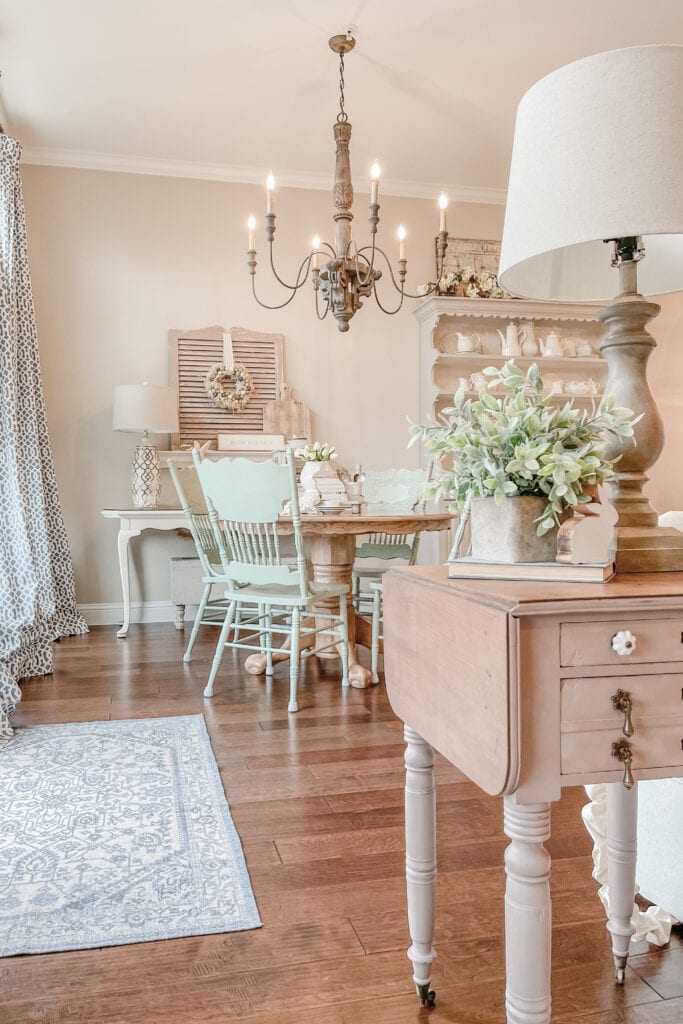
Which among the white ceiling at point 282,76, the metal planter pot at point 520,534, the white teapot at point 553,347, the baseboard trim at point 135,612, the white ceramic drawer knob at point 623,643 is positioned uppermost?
the white ceiling at point 282,76

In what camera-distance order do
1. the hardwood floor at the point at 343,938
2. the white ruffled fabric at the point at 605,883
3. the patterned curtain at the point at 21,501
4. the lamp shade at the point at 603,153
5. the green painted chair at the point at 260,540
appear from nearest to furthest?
the lamp shade at the point at 603,153 < the hardwood floor at the point at 343,938 < the white ruffled fabric at the point at 605,883 < the green painted chair at the point at 260,540 < the patterned curtain at the point at 21,501

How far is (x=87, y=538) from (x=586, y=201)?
15.4 ft

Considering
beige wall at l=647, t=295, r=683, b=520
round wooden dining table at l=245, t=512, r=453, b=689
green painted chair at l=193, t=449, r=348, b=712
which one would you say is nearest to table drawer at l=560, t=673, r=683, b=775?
green painted chair at l=193, t=449, r=348, b=712

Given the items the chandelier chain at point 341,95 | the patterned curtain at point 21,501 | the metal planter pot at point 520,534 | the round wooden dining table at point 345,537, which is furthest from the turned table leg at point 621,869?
the chandelier chain at point 341,95

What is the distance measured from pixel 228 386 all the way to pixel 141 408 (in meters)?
0.79

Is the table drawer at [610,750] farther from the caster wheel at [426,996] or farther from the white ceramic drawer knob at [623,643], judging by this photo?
the caster wheel at [426,996]

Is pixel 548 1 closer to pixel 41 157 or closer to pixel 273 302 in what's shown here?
pixel 273 302

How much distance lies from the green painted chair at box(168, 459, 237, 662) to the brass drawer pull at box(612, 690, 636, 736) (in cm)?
279

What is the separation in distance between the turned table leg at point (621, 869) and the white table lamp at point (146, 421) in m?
3.89

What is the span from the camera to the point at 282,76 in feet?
13.5

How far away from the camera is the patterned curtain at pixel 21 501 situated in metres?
3.44

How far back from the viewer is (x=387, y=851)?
74.0 inches

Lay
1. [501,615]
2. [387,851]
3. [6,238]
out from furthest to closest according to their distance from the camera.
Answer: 1. [6,238]
2. [387,851]
3. [501,615]

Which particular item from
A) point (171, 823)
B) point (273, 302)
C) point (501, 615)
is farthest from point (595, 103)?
point (273, 302)
